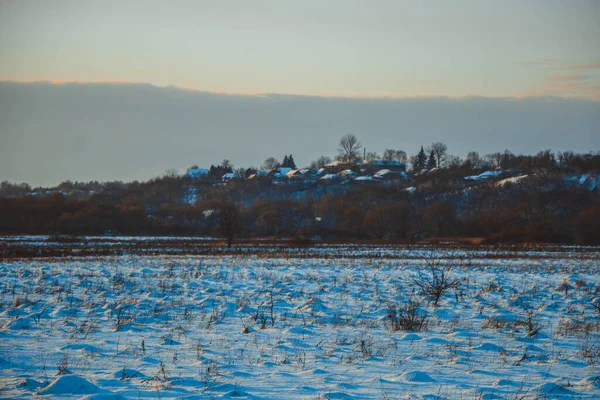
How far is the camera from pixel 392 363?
623cm

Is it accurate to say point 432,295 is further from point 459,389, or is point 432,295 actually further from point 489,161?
point 489,161

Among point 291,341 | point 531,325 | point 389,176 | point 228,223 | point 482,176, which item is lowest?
point 291,341

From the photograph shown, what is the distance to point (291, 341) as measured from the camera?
743 centimetres

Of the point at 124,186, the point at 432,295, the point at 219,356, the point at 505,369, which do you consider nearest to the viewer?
the point at 505,369

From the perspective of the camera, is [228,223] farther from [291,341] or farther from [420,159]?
[420,159]

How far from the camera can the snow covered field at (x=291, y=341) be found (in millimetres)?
5207

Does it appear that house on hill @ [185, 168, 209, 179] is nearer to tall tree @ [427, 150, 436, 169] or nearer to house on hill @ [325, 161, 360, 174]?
house on hill @ [325, 161, 360, 174]

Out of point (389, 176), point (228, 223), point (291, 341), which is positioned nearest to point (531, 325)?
point (291, 341)

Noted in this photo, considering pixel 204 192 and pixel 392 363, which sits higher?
pixel 204 192

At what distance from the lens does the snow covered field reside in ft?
17.1

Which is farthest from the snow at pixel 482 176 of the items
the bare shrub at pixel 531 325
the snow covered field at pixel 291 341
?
the bare shrub at pixel 531 325

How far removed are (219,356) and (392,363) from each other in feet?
7.83

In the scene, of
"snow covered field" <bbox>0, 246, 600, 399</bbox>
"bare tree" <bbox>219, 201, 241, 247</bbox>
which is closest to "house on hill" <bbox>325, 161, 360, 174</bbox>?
"bare tree" <bbox>219, 201, 241, 247</bbox>

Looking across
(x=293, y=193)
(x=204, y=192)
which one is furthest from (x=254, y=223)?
(x=204, y=192)
